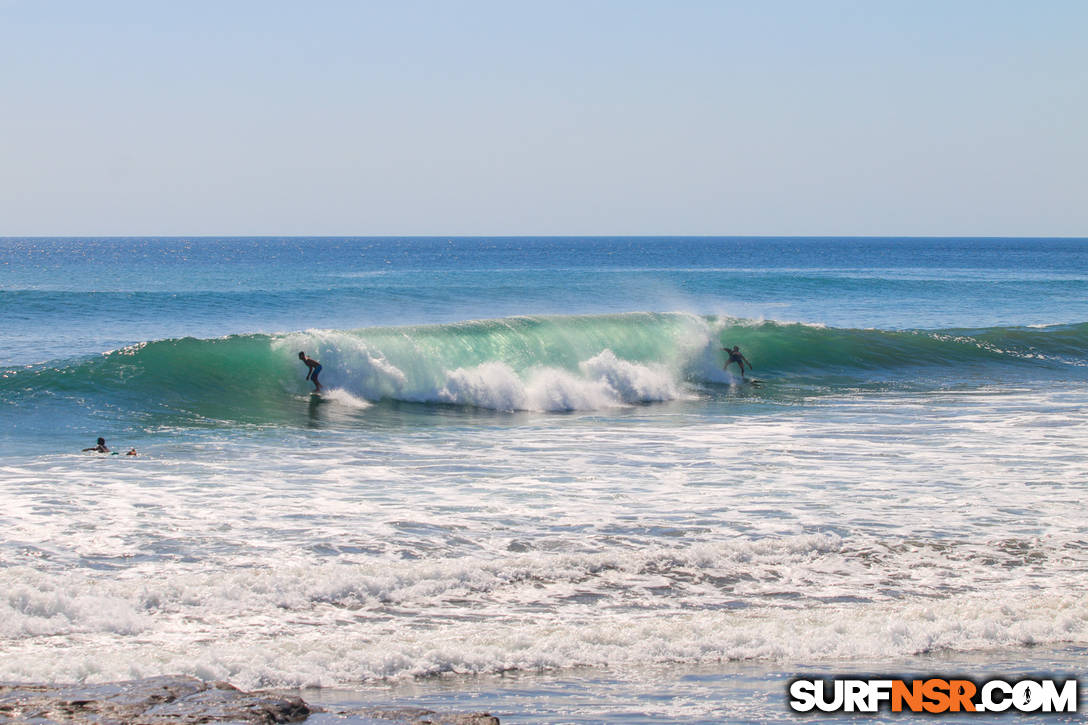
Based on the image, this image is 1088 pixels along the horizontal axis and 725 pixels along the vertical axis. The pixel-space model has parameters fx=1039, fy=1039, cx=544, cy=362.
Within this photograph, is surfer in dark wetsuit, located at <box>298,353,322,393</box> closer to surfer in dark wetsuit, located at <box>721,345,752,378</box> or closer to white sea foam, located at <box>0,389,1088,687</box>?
white sea foam, located at <box>0,389,1088,687</box>

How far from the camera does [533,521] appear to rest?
9.91m

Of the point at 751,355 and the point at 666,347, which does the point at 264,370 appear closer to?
the point at 666,347

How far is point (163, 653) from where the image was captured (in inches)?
252

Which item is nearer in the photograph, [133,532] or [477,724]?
[477,724]

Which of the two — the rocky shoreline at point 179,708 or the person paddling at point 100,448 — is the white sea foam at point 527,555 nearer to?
the person paddling at point 100,448

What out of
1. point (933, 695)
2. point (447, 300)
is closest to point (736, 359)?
point (933, 695)

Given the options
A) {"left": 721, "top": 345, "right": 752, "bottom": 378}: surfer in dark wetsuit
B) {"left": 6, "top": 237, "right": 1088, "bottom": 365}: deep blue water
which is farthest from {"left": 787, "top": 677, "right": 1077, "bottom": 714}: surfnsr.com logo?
{"left": 6, "top": 237, "right": 1088, "bottom": 365}: deep blue water

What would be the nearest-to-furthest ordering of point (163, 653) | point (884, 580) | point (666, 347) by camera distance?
point (163, 653)
point (884, 580)
point (666, 347)

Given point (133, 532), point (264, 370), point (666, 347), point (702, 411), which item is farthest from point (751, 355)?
point (133, 532)

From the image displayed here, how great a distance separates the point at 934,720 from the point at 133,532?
6.86 metres

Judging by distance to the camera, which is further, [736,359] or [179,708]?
[736,359]

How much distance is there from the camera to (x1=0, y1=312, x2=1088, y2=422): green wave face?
18.5 m

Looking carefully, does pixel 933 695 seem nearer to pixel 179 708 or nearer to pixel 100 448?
pixel 179 708

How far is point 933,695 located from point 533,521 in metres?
4.57
